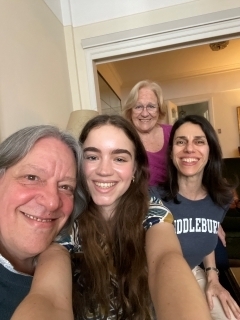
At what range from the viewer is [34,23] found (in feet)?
5.37

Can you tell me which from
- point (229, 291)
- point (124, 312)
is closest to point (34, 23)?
point (124, 312)

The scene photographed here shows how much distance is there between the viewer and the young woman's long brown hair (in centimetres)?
88

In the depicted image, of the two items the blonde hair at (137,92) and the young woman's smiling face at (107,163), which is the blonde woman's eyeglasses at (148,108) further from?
the young woman's smiling face at (107,163)

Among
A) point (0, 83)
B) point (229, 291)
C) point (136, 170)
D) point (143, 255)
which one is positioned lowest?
point (229, 291)

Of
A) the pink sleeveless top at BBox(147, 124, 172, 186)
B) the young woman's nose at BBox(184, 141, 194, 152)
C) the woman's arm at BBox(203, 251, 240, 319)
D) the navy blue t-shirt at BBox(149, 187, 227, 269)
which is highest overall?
the young woman's nose at BBox(184, 141, 194, 152)

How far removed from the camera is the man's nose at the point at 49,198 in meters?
0.77

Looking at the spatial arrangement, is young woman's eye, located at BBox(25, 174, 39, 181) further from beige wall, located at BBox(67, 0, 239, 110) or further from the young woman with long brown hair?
beige wall, located at BBox(67, 0, 239, 110)

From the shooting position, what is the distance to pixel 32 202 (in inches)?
30.1

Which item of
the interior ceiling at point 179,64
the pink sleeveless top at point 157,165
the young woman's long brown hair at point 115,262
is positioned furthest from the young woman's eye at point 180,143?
the interior ceiling at point 179,64

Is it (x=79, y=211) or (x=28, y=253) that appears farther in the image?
(x=79, y=211)

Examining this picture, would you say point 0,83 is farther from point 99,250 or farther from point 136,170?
point 99,250

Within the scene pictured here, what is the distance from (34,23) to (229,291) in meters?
1.65

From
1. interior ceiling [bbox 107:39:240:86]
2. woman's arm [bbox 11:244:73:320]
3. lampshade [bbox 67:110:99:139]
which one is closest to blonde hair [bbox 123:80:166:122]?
lampshade [bbox 67:110:99:139]

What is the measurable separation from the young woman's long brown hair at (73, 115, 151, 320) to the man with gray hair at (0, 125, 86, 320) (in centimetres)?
16
